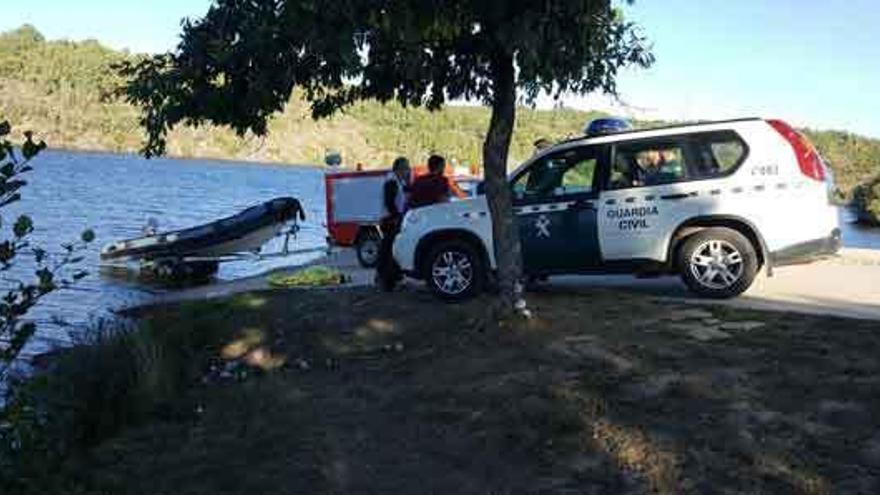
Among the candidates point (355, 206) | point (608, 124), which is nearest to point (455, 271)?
point (608, 124)

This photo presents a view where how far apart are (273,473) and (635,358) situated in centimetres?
308

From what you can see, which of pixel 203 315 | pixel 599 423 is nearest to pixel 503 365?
pixel 599 423

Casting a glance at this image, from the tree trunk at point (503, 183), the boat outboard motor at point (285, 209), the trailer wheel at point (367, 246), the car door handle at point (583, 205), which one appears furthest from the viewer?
the boat outboard motor at point (285, 209)

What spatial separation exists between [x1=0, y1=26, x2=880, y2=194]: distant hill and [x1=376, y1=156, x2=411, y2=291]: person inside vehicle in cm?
10428

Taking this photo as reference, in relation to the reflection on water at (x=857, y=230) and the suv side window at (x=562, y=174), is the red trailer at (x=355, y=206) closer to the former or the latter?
the suv side window at (x=562, y=174)

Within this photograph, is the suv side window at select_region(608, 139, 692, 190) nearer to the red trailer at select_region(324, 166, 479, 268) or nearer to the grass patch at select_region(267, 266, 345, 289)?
the grass patch at select_region(267, 266, 345, 289)

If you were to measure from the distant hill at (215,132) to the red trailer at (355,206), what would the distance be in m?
96.3

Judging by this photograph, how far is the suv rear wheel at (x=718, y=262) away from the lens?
1064 cm

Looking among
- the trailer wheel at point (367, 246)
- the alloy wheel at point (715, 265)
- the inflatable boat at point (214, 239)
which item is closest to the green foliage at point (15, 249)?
the alloy wheel at point (715, 265)

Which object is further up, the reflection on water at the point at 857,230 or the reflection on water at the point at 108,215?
the reflection on water at the point at 108,215

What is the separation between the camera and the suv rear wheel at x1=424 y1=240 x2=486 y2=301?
11.6m

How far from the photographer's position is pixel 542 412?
735cm

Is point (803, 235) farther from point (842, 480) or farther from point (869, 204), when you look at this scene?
point (869, 204)

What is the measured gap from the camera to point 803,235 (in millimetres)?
10508
